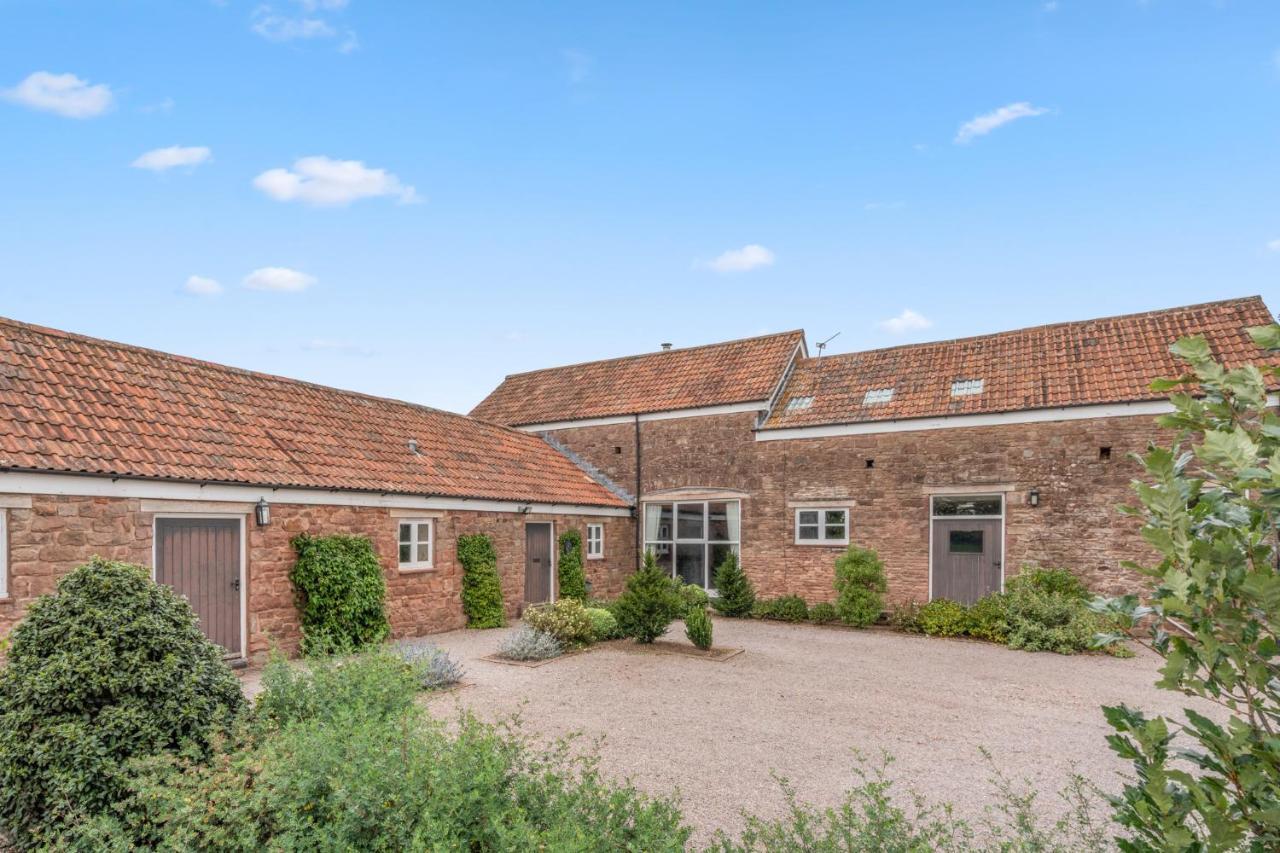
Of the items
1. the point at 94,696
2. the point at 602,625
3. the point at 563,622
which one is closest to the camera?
the point at 94,696

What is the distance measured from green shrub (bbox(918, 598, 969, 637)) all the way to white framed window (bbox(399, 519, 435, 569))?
1048cm

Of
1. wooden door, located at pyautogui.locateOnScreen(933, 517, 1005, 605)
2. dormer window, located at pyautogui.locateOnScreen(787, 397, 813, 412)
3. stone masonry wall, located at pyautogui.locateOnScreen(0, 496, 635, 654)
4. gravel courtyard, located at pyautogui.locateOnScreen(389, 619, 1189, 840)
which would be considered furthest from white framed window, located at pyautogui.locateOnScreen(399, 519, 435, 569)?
wooden door, located at pyautogui.locateOnScreen(933, 517, 1005, 605)

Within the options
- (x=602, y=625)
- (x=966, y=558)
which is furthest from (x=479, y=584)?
(x=966, y=558)

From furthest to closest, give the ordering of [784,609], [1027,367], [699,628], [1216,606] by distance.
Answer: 1. [784,609]
2. [1027,367]
3. [699,628]
4. [1216,606]

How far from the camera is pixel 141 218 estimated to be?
10594 millimetres

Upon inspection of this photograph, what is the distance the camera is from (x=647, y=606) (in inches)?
513

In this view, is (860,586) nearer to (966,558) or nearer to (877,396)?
(966,558)

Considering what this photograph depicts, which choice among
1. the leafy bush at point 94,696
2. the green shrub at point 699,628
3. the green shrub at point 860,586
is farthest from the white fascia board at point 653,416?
the leafy bush at point 94,696

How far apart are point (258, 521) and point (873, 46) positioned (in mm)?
12217

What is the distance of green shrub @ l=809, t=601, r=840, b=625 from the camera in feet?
55.4

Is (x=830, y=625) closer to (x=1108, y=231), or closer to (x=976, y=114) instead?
(x=1108, y=231)

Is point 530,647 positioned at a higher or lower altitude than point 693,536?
lower

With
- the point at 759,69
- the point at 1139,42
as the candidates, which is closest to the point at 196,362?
the point at 759,69

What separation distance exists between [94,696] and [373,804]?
2492mm
